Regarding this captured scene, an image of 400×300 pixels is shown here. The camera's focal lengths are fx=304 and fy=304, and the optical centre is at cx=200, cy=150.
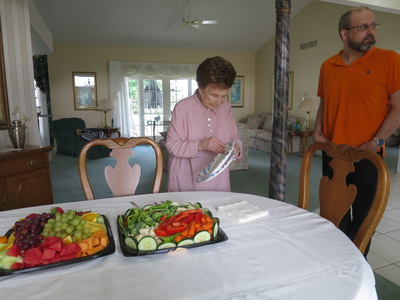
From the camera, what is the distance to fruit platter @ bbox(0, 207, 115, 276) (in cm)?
84

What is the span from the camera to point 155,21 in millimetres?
6996

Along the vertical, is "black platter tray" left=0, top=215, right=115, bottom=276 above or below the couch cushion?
above

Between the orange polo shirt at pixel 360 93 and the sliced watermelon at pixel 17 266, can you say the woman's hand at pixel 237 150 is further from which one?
the sliced watermelon at pixel 17 266

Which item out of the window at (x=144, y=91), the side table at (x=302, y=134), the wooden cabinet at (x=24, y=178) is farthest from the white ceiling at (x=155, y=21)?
the wooden cabinet at (x=24, y=178)

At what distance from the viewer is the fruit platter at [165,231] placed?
0.92 metres

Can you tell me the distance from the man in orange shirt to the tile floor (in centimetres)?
76

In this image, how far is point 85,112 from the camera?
7996 mm

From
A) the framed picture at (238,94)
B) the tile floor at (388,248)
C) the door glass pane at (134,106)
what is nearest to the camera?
the tile floor at (388,248)

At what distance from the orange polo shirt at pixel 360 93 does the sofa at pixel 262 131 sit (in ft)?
13.9

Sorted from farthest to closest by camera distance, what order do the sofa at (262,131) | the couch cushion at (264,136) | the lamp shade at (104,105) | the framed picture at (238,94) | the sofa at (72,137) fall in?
the framed picture at (238,94) → the lamp shade at (104,105) → the couch cushion at (264,136) → the sofa at (262,131) → the sofa at (72,137)

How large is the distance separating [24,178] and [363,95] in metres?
2.49

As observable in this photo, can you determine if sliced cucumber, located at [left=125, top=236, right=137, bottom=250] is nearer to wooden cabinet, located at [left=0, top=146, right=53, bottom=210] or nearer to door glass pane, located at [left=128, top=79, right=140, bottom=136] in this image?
wooden cabinet, located at [left=0, top=146, right=53, bottom=210]

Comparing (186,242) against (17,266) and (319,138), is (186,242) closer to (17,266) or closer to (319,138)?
(17,266)

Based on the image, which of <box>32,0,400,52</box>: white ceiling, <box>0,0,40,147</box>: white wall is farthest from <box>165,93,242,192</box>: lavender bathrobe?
<box>32,0,400,52</box>: white ceiling
